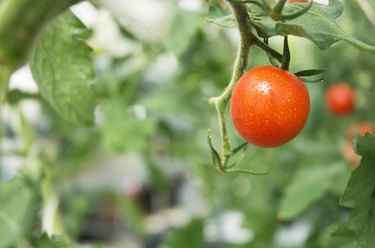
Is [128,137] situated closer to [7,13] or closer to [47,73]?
[47,73]

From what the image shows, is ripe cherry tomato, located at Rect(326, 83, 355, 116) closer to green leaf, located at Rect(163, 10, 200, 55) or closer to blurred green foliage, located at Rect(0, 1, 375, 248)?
blurred green foliage, located at Rect(0, 1, 375, 248)

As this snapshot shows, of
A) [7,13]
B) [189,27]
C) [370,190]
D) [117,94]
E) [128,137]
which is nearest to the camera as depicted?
[7,13]

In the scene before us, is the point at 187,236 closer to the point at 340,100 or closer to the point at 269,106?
the point at 340,100

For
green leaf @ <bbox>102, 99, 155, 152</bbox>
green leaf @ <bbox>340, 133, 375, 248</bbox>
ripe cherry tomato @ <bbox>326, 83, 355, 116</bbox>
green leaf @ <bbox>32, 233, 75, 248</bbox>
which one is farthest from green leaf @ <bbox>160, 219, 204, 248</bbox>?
green leaf @ <bbox>340, 133, 375, 248</bbox>

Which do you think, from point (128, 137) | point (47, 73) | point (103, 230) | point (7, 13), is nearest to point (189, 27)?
point (128, 137)

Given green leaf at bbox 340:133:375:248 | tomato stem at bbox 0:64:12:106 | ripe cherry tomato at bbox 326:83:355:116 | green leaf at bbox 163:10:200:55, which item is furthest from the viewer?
ripe cherry tomato at bbox 326:83:355:116

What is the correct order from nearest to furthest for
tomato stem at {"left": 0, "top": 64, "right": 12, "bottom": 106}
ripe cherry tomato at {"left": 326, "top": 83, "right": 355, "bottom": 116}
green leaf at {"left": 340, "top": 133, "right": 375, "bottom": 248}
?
tomato stem at {"left": 0, "top": 64, "right": 12, "bottom": 106} < green leaf at {"left": 340, "top": 133, "right": 375, "bottom": 248} < ripe cherry tomato at {"left": 326, "top": 83, "right": 355, "bottom": 116}

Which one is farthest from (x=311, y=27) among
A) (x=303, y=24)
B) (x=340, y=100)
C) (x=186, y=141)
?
(x=186, y=141)
